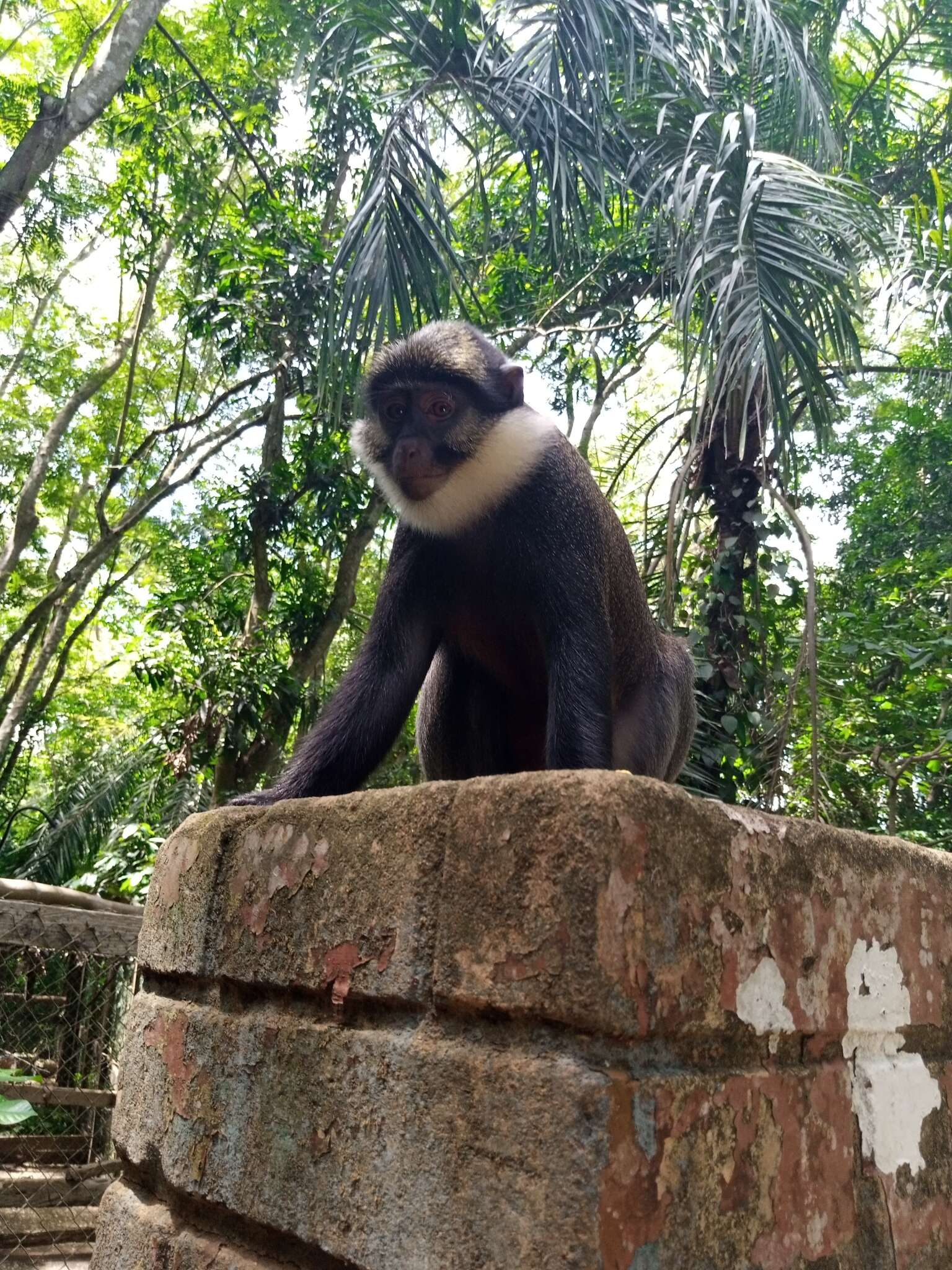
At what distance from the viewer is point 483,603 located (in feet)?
8.68

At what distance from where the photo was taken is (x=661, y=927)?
1.37 meters

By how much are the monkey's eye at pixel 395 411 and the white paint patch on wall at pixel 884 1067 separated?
5.83 feet

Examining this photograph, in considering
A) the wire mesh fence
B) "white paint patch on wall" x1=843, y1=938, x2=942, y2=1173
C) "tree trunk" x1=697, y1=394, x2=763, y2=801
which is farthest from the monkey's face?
"tree trunk" x1=697, y1=394, x2=763, y2=801

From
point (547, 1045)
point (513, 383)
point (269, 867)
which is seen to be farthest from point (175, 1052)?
point (513, 383)

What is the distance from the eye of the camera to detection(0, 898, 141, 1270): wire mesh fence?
167 inches

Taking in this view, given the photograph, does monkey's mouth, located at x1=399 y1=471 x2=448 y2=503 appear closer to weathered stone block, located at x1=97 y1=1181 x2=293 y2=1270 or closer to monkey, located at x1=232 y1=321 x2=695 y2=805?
monkey, located at x1=232 y1=321 x2=695 y2=805

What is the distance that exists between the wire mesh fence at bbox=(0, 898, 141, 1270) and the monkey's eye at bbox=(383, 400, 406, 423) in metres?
2.46

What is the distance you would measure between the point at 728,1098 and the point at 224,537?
7.95 meters

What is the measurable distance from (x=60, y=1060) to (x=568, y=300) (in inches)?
264

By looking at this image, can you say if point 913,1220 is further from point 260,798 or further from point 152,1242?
point 260,798

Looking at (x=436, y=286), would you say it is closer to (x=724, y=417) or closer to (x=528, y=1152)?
(x=724, y=417)

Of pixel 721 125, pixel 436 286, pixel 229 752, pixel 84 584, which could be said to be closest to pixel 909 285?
pixel 721 125

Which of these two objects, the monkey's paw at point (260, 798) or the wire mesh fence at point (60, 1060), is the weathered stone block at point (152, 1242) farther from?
the wire mesh fence at point (60, 1060)

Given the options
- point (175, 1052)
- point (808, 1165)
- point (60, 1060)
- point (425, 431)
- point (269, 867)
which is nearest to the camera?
point (808, 1165)
